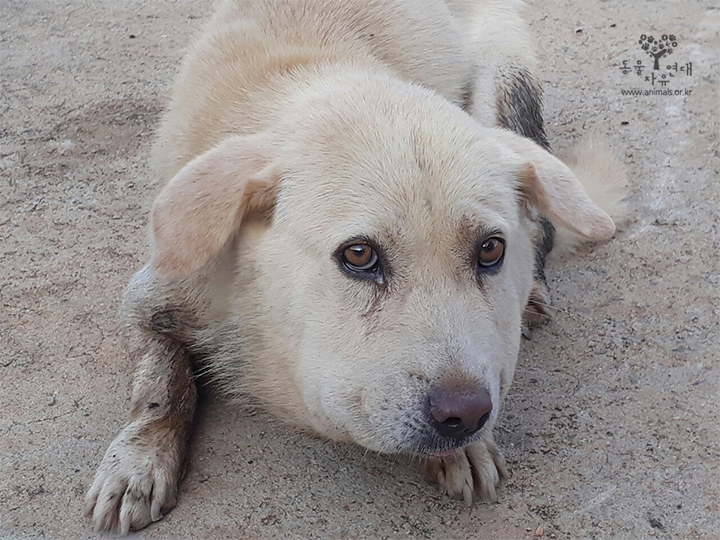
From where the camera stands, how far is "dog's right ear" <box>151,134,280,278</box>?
8.67ft

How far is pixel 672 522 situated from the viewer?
9.27ft

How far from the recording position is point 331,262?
8.51ft

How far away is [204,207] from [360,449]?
1.09m

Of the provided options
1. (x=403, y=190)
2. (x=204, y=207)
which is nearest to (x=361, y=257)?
(x=403, y=190)

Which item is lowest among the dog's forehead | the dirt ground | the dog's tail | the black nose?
the dirt ground

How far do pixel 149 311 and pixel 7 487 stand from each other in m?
0.79

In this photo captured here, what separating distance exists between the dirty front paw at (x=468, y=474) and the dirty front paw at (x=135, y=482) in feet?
2.97

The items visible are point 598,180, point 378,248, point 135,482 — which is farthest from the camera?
point 598,180

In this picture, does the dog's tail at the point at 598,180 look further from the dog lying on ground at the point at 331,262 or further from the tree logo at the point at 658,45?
the tree logo at the point at 658,45

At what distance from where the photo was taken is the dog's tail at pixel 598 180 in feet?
14.1

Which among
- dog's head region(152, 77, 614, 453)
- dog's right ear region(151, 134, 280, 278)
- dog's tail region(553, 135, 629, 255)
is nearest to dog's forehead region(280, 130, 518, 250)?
dog's head region(152, 77, 614, 453)

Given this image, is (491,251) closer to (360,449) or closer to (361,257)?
(361,257)

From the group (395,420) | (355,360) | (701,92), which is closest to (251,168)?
(355,360)

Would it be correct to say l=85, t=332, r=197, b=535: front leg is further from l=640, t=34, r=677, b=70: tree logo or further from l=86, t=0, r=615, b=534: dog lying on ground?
l=640, t=34, r=677, b=70: tree logo
